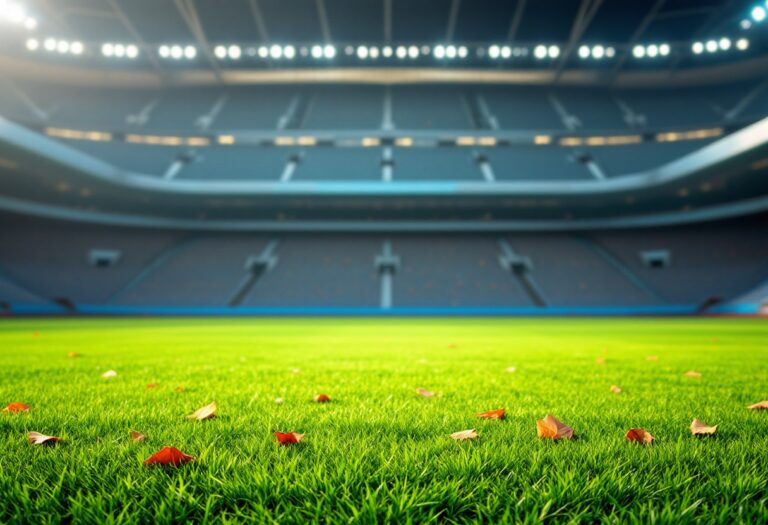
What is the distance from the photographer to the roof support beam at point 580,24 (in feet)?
91.6

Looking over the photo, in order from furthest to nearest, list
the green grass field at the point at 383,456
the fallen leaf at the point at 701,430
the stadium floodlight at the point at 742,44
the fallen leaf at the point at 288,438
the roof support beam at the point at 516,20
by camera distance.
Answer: the stadium floodlight at the point at 742,44, the roof support beam at the point at 516,20, the fallen leaf at the point at 701,430, the fallen leaf at the point at 288,438, the green grass field at the point at 383,456

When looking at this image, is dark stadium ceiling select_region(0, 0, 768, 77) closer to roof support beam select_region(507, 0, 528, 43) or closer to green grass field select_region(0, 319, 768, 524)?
roof support beam select_region(507, 0, 528, 43)

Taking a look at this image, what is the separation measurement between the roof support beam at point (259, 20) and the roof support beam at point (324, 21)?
14.2ft

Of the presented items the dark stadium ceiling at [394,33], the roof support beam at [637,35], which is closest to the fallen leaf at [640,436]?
the dark stadium ceiling at [394,33]

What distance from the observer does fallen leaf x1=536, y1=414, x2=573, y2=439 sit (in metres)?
1.52

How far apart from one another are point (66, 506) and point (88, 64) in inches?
1720

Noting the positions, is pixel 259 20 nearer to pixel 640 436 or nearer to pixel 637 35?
pixel 637 35

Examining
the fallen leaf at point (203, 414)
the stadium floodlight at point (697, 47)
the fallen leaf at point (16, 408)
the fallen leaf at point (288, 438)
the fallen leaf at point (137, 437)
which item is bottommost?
the fallen leaf at point (16, 408)

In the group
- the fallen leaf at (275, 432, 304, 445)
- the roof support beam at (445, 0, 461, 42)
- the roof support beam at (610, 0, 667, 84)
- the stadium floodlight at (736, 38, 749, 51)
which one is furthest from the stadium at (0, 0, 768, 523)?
the stadium floodlight at (736, 38, 749, 51)

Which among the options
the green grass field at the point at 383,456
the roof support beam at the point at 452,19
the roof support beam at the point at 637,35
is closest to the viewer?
the green grass field at the point at 383,456

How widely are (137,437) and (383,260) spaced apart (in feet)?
84.0

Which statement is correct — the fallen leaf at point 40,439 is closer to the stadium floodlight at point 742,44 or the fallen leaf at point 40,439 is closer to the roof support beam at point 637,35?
the roof support beam at point 637,35

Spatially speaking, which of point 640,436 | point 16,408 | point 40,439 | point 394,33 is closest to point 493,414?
point 640,436

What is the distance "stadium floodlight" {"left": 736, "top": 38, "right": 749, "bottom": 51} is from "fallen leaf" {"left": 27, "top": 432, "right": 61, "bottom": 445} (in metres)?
45.1
